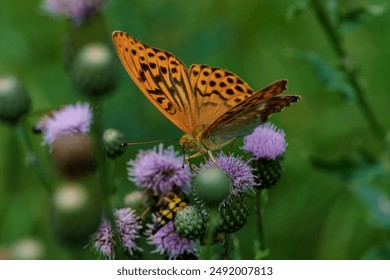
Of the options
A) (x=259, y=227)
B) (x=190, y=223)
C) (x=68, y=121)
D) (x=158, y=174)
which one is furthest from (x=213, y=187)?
(x=68, y=121)

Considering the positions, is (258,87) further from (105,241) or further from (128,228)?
(105,241)

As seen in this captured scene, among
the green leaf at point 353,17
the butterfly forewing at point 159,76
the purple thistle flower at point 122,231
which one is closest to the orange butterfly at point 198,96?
the butterfly forewing at point 159,76

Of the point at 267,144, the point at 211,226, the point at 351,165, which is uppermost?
the point at 351,165

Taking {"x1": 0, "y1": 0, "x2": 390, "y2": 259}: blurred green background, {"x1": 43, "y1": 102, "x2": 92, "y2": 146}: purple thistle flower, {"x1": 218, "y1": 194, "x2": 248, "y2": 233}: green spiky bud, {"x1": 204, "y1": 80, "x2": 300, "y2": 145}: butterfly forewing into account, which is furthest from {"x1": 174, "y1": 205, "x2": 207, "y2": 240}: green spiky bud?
{"x1": 0, "y1": 0, "x2": 390, "y2": 259}: blurred green background

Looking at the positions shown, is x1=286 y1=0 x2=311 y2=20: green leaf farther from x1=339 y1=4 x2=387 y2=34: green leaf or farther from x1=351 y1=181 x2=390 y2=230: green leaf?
x1=351 y1=181 x2=390 y2=230: green leaf

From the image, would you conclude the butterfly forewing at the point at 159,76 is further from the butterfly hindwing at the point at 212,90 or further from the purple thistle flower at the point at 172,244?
the purple thistle flower at the point at 172,244
